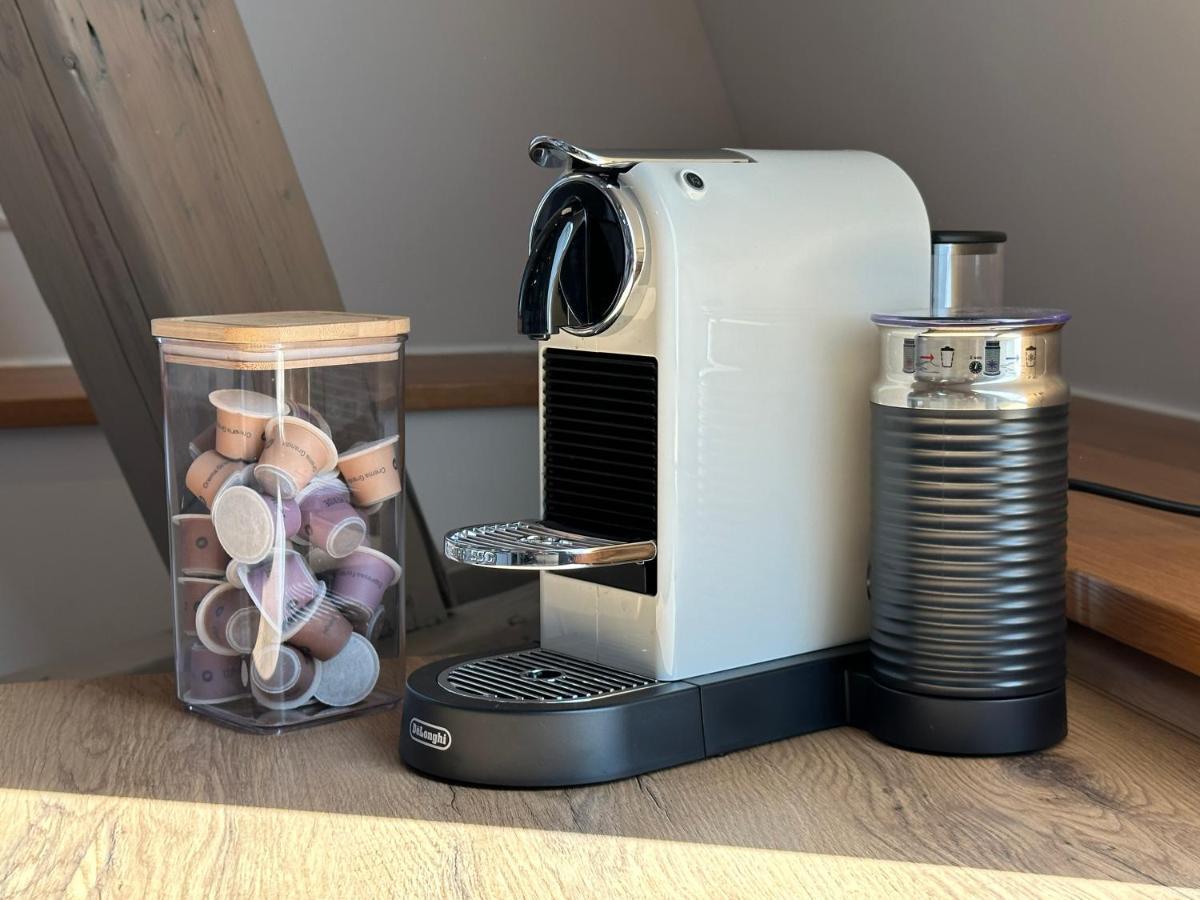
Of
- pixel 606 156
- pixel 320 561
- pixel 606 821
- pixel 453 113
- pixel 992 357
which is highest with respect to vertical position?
pixel 453 113

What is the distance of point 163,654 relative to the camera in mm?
1433

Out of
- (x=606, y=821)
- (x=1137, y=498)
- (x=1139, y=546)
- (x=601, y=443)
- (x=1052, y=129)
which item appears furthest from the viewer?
(x=1052, y=129)

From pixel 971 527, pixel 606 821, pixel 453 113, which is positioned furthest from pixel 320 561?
pixel 453 113

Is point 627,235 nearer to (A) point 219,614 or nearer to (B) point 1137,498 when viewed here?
(A) point 219,614

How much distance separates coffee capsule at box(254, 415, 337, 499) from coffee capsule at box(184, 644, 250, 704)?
4.8 inches

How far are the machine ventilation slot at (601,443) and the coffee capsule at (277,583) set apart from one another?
0.16 metres

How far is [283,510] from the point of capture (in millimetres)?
793

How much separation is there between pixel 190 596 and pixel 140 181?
438 mm

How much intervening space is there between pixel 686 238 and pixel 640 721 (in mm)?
267

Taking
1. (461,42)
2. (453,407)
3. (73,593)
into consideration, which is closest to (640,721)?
(453,407)

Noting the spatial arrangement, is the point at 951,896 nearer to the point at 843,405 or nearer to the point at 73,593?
the point at 843,405

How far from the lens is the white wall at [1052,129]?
1.27 metres

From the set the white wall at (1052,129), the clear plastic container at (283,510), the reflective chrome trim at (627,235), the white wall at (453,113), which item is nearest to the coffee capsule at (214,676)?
the clear plastic container at (283,510)

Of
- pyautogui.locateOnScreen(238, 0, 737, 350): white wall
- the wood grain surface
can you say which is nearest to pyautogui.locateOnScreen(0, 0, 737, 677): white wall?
pyautogui.locateOnScreen(238, 0, 737, 350): white wall
